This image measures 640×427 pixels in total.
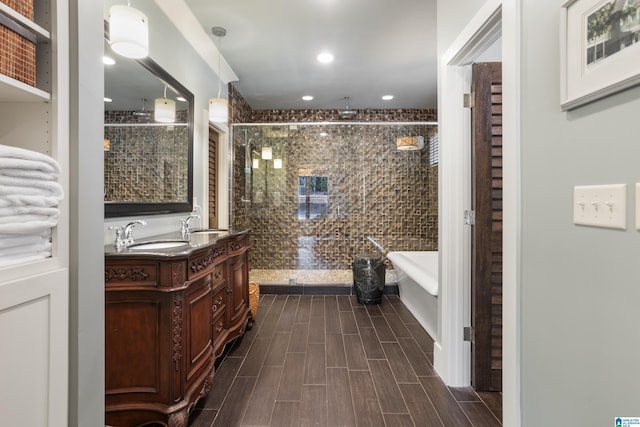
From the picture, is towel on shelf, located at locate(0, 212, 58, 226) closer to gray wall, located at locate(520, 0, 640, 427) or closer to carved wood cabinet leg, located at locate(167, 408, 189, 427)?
carved wood cabinet leg, located at locate(167, 408, 189, 427)

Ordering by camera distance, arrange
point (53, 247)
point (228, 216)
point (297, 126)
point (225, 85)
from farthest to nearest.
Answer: point (297, 126)
point (228, 216)
point (225, 85)
point (53, 247)

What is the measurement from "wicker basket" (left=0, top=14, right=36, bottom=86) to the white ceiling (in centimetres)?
200

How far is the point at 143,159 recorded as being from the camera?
6.71ft

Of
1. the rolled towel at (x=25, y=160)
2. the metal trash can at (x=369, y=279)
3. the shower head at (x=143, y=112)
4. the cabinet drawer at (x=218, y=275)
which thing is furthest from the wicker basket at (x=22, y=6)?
the metal trash can at (x=369, y=279)

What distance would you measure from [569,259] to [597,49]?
58cm

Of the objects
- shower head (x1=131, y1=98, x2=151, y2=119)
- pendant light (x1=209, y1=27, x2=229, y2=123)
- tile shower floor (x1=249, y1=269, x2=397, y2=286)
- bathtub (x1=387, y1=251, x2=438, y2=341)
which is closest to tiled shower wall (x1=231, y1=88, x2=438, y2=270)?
tile shower floor (x1=249, y1=269, x2=397, y2=286)

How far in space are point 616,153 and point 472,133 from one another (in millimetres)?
1198

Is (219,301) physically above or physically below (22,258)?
below

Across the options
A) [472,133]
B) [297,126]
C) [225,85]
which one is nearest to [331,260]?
[297,126]

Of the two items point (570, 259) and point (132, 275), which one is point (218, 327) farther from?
point (570, 259)

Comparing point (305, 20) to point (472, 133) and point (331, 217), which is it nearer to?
point (472, 133)

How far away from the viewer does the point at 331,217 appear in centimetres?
486

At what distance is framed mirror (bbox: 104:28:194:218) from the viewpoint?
5.83 feet

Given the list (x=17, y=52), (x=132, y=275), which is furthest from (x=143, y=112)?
(x=17, y=52)
